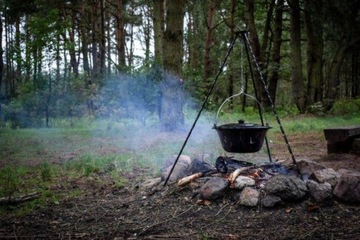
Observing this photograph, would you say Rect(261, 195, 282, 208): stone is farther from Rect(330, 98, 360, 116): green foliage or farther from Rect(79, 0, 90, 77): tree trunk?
Rect(79, 0, 90, 77): tree trunk

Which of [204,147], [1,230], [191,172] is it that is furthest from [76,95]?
[1,230]

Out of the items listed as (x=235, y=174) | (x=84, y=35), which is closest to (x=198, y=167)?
(x=235, y=174)

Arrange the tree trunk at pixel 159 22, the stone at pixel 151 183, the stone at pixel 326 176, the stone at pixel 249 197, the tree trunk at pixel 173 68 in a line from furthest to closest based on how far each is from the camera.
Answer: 1. the tree trunk at pixel 159 22
2. the tree trunk at pixel 173 68
3. the stone at pixel 151 183
4. the stone at pixel 326 176
5. the stone at pixel 249 197

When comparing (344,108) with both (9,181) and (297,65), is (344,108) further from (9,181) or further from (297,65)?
(9,181)

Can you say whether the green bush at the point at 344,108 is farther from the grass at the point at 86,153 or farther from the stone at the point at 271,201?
the stone at the point at 271,201

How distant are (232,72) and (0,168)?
15.8 metres

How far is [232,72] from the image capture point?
20.4 metres

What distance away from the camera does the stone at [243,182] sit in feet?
13.8

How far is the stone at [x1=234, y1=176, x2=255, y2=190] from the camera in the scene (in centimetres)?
422

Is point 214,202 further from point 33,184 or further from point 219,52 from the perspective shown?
point 219,52

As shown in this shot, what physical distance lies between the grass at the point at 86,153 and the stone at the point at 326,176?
86.5 inches

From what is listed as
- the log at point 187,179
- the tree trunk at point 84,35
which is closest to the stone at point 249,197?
the log at point 187,179

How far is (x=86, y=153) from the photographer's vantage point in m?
7.54

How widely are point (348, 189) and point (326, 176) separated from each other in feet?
1.28
